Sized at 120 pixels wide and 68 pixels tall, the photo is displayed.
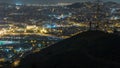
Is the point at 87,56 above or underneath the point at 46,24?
above

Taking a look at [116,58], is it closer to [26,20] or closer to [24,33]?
[24,33]

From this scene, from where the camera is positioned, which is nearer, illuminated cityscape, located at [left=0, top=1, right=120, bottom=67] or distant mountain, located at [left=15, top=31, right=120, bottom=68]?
distant mountain, located at [left=15, top=31, right=120, bottom=68]

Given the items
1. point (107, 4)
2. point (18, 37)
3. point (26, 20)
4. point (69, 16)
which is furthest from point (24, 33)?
point (107, 4)

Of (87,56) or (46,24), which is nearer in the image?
(87,56)

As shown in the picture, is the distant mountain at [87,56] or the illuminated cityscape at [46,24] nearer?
the distant mountain at [87,56]
